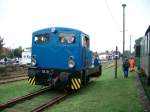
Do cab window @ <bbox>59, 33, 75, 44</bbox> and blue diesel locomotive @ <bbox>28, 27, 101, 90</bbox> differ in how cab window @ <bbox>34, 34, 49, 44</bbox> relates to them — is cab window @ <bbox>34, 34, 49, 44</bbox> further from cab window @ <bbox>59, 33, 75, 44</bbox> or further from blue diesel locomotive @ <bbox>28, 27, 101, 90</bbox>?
cab window @ <bbox>59, 33, 75, 44</bbox>

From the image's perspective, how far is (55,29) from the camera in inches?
669

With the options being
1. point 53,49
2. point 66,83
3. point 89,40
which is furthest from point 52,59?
point 89,40

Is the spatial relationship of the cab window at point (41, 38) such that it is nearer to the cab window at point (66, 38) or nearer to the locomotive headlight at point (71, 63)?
the cab window at point (66, 38)

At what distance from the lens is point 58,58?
55.5 feet

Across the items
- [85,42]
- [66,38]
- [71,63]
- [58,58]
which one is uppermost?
[66,38]

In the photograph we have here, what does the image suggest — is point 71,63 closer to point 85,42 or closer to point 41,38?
point 85,42

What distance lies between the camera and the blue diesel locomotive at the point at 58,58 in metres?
16.4

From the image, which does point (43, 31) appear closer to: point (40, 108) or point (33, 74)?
point (33, 74)

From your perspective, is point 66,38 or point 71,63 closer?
point 71,63

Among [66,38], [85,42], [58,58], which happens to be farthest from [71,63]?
[85,42]

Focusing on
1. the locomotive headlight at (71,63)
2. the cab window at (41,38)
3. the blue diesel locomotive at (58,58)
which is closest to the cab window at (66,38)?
the blue diesel locomotive at (58,58)

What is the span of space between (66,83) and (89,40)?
13.6 ft

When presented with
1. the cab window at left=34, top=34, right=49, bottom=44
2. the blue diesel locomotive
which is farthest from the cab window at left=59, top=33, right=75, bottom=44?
the cab window at left=34, top=34, right=49, bottom=44

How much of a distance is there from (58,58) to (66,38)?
42.8 inches
